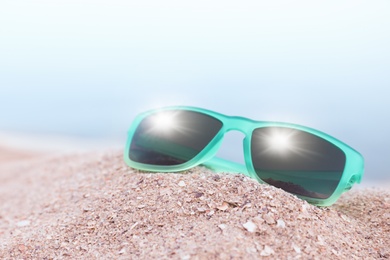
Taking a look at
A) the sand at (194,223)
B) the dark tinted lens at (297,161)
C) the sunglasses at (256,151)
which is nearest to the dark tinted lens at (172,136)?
the sunglasses at (256,151)

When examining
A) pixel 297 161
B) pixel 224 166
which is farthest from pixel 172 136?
pixel 297 161

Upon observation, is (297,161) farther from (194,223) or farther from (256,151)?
(194,223)

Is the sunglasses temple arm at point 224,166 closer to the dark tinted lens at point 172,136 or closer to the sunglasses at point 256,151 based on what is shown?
the sunglasses at point 256,151

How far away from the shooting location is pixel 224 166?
2064 millimetres

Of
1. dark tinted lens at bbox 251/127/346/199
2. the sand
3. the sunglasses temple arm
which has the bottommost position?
the sand

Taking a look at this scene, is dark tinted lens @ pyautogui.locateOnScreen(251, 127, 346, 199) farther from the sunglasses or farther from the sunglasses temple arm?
the sunglasses temple arm

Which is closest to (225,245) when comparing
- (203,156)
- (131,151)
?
(203,156)

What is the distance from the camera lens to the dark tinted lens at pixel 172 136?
2.04 meters

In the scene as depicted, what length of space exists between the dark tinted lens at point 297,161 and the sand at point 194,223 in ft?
0.44

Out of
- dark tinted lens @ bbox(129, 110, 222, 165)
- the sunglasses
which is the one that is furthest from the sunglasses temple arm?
dark tinted lens @ bbox(129, 110, 222, 165)

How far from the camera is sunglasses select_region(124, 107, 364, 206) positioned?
183 centimetres

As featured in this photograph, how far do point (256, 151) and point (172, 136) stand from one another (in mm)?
447

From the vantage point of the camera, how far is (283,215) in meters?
1.48

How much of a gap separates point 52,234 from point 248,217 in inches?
31.4
